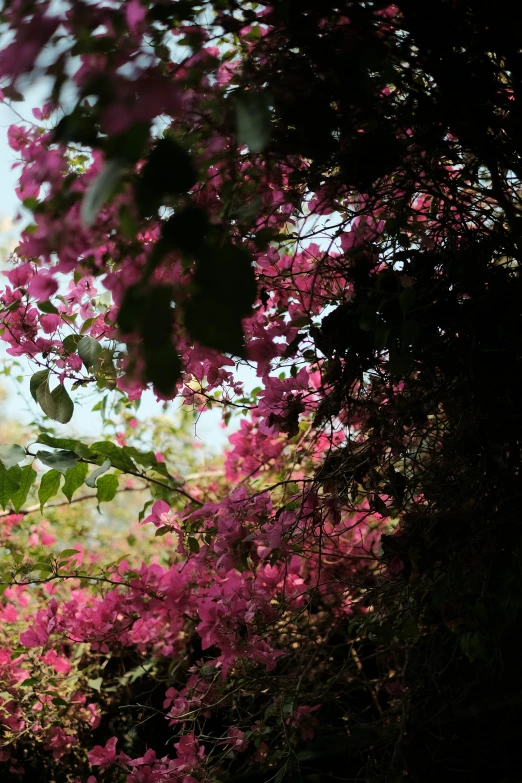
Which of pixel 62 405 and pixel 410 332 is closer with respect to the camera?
pixel 410 332

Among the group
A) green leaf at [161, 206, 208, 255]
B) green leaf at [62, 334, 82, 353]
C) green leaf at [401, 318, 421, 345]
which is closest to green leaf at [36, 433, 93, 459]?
green leaf at [62, 334, 82, 353]

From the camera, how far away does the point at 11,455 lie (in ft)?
3.78

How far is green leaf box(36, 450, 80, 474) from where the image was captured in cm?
116

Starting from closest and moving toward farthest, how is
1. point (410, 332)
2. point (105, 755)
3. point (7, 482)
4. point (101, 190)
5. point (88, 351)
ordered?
point (101, 190)
point (410, 332)
point (88, 351)
point (7, 482)
point (105, 755)

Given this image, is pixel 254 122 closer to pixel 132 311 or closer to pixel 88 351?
pixel 132 311

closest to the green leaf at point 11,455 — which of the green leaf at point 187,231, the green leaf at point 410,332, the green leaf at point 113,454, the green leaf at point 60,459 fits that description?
the green leaf at point 60,459

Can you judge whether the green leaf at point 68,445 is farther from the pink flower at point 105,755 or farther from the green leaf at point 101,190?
the green leaf at point 101,190

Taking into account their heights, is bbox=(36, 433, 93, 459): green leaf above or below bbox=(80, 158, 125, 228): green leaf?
above

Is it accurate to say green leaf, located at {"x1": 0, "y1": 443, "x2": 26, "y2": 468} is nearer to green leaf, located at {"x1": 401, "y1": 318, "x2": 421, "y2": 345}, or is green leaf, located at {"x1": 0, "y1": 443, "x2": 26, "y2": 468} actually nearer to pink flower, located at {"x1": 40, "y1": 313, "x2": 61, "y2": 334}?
pink flower, located at {"x1": 40, "y1": 313, "x2": 61, "y2": 334}

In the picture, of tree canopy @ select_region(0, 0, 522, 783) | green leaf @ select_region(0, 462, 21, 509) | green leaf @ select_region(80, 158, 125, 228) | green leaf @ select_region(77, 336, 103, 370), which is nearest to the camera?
green leaf @ select_region(80, 158, 125, 228)

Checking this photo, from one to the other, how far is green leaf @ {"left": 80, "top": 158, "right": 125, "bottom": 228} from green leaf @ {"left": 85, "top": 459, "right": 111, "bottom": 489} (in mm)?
760

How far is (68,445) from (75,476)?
58mm

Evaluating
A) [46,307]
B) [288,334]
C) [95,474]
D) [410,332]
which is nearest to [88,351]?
[46,307]

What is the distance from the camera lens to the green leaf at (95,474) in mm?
1134
